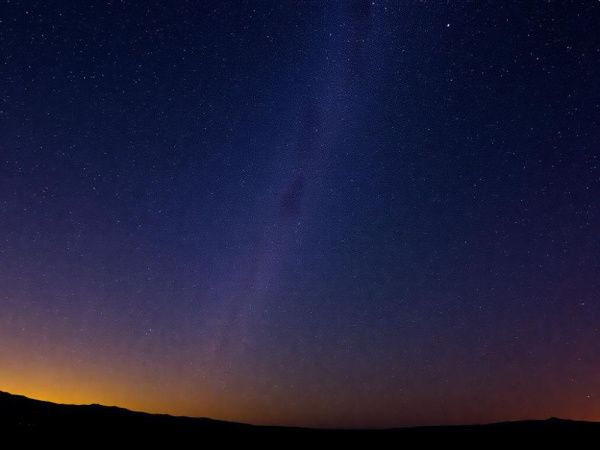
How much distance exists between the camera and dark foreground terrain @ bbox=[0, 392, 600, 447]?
1930cm

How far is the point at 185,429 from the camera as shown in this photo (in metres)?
23.1

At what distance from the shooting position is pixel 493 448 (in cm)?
1986

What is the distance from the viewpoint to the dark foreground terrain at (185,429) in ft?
63.3

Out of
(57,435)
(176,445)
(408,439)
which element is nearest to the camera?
(57,435)

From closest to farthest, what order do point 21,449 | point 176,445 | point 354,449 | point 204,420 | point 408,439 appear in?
point 21,449 < point 176,445 < point 354,449 < point 408,439 < point 204,420

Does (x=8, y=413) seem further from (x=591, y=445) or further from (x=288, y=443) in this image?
(x=591, y=445)

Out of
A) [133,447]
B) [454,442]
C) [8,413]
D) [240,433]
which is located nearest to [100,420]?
[8,413]

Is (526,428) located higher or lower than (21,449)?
higher

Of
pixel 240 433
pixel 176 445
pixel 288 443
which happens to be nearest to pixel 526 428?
pixel 288 443

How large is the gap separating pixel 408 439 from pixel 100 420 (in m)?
15.2

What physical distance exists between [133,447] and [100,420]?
17.5ft

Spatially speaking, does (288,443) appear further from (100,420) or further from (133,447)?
(100,420)

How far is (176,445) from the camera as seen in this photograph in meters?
19.1

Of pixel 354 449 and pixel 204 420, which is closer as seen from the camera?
pixel 354 449
